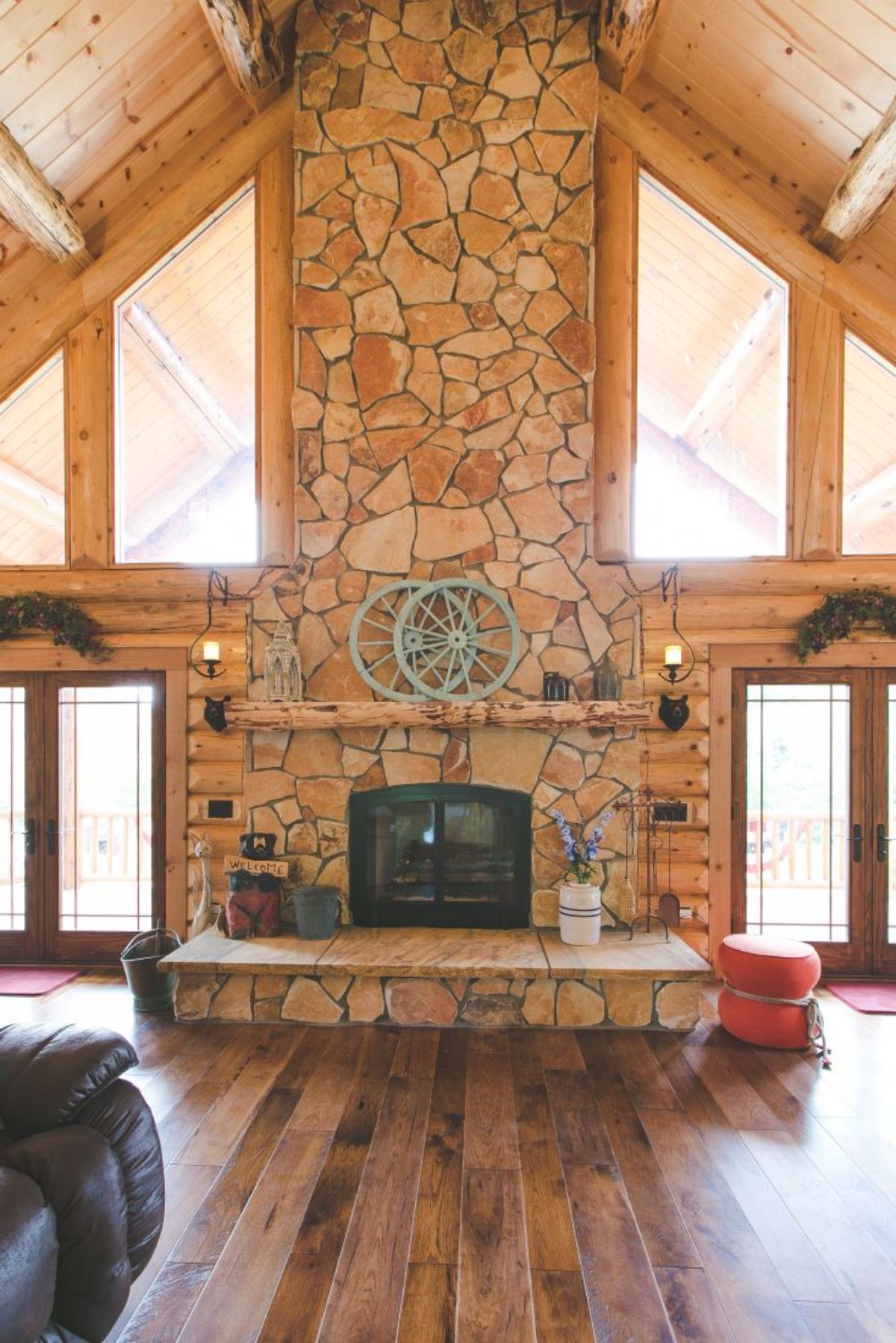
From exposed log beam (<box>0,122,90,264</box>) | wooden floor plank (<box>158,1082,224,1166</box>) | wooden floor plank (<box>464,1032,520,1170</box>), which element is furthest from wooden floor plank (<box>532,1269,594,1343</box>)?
exposed log beam (<box>0,122,90,264</box>)

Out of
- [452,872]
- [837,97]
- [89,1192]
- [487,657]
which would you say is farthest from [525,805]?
[837,97]

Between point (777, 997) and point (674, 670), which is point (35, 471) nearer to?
point (674, 670)

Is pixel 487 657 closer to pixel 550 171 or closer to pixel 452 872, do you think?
pixel 452 872

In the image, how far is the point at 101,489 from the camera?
16.7 feet

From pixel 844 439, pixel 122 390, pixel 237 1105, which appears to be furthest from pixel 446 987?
pixel 122 390

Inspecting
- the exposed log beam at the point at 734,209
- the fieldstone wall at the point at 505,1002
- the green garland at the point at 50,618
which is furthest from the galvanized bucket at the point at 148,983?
the exposed log beam at the point at 734,209

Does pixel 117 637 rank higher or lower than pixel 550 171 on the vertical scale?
lower

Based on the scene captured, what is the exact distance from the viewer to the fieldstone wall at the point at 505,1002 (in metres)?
4.04

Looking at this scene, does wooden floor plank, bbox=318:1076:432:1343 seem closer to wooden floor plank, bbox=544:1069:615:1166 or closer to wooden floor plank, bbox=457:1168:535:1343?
wooden floor plank, bbox=457:1168:535:1343

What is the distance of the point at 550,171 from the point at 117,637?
3939 mm

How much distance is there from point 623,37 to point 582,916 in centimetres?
494

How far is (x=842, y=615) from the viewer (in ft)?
15.5

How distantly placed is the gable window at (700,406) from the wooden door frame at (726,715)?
0.64 metres

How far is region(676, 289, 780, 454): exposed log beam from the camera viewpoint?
504 cm
